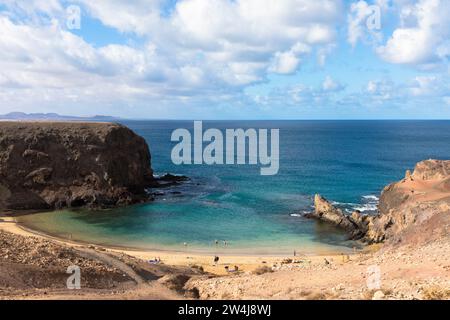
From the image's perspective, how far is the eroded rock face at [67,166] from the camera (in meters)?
66.3

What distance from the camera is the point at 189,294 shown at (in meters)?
24.0

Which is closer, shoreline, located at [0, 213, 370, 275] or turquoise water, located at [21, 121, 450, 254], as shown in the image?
shoreline, located at [0, 213, 370, 275]

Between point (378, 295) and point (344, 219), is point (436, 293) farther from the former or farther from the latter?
point (344, 219)

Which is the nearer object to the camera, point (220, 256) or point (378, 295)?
point (378, 295)

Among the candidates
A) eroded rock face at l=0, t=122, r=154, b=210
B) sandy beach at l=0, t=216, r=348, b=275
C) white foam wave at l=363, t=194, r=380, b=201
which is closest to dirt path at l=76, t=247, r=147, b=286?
sandy beach at l=0, t=216, r=348, b=275

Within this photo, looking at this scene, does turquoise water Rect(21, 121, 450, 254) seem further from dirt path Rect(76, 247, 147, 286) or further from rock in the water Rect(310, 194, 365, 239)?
dirt path Rect(76, 247, 147, 286)

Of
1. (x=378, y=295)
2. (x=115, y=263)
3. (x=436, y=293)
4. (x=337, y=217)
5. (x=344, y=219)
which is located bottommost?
(x=344, y=219)

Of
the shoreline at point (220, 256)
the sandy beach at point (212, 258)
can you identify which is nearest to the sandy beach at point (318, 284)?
the sandy beach at point (212, 258)

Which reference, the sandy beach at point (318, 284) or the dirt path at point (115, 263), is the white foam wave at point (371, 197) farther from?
the dirt path at point (115, 263)

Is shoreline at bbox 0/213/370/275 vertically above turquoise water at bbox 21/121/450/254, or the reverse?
turquoise water at bbox 21/121/450/254

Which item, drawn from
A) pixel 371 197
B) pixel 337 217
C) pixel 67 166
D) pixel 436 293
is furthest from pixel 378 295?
pixel 67 166

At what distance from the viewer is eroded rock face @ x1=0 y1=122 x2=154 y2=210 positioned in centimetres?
6631

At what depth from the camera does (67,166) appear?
2763 inches
